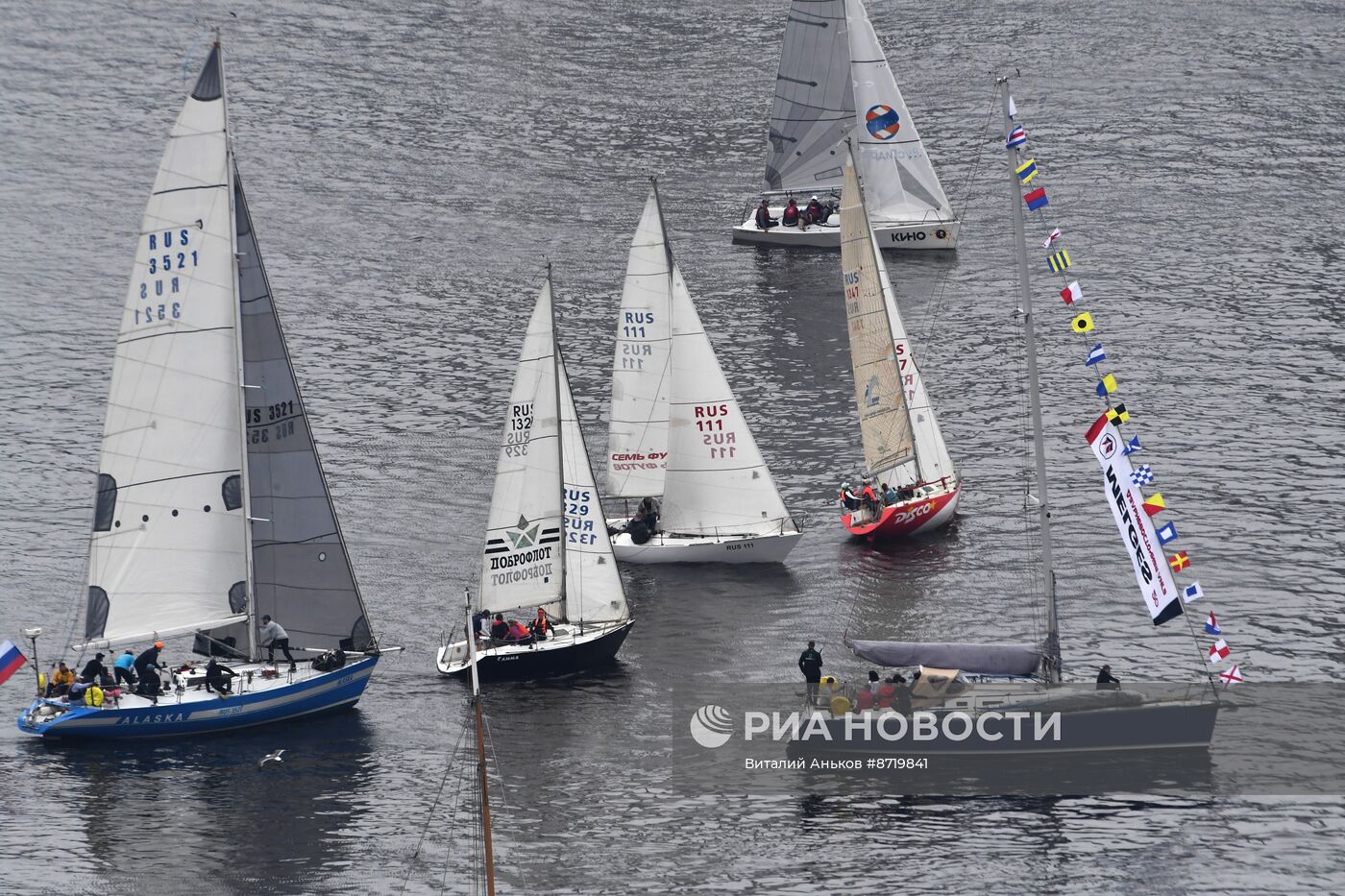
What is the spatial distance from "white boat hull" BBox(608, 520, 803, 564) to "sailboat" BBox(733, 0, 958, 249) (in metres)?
42.7

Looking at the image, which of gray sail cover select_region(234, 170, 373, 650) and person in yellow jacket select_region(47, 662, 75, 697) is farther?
gray sail cover select_region(234, 170, 373, 650)

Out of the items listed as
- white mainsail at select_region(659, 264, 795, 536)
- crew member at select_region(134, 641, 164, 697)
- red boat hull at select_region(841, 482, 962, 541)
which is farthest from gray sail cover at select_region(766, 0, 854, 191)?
crew member at select_region(134, 641, 164, 697)

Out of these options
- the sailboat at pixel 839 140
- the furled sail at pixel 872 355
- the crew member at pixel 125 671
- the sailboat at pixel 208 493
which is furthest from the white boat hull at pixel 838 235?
the crew member at pixel 125 671

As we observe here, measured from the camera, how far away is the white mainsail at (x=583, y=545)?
7944 centimetres

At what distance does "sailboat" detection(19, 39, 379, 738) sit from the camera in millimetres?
72750

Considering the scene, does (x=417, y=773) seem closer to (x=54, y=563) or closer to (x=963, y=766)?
(x=963, y=766)

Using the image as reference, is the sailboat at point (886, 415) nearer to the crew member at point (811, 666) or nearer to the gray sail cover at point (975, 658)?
the gray sail cover at point (975, 658)

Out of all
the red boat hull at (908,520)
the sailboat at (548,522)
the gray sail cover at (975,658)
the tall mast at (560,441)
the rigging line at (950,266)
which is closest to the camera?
the gray sail cover at (975,658)

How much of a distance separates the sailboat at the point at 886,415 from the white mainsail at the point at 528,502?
1679cm

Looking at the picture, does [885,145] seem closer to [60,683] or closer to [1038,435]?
[1038,435]

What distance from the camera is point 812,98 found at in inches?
5305

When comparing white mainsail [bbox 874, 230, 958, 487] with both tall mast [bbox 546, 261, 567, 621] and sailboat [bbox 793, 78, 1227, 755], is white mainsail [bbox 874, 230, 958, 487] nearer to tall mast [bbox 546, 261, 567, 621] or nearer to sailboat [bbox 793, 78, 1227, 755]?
tall mast [bbox 546, 261, 567, 621]

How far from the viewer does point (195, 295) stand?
7344 centimetres

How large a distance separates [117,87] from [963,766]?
108 metres
